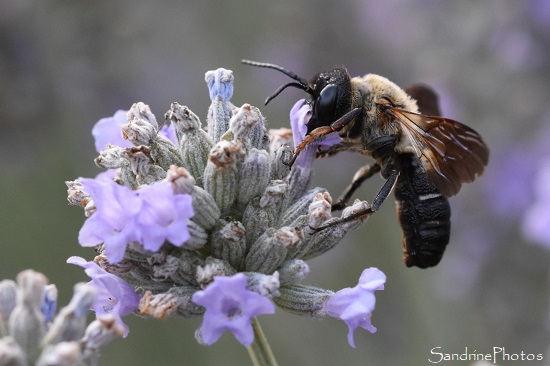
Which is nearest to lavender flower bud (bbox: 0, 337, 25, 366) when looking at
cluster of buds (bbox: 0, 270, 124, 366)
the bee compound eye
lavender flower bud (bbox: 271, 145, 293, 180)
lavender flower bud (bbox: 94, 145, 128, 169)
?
cluster of buds (bbox: 0, 270, 124, 366)

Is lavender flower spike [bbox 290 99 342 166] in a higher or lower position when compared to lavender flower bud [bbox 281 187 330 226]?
Result: higher

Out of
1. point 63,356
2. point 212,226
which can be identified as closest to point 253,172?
point 212,226

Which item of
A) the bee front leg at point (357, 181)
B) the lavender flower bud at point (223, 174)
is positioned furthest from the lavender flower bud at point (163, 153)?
the bee front leg at point (357, 181)

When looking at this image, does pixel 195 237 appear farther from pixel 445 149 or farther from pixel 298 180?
pixel 445 149

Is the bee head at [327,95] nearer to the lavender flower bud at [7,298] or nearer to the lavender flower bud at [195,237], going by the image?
the lavender flower bud at [195,237]

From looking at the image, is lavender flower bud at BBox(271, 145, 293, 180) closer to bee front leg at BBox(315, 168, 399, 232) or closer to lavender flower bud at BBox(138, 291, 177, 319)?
bee front leg at BBox(315, 168, 399, 232)

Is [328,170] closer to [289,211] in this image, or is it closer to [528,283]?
[528,283]
